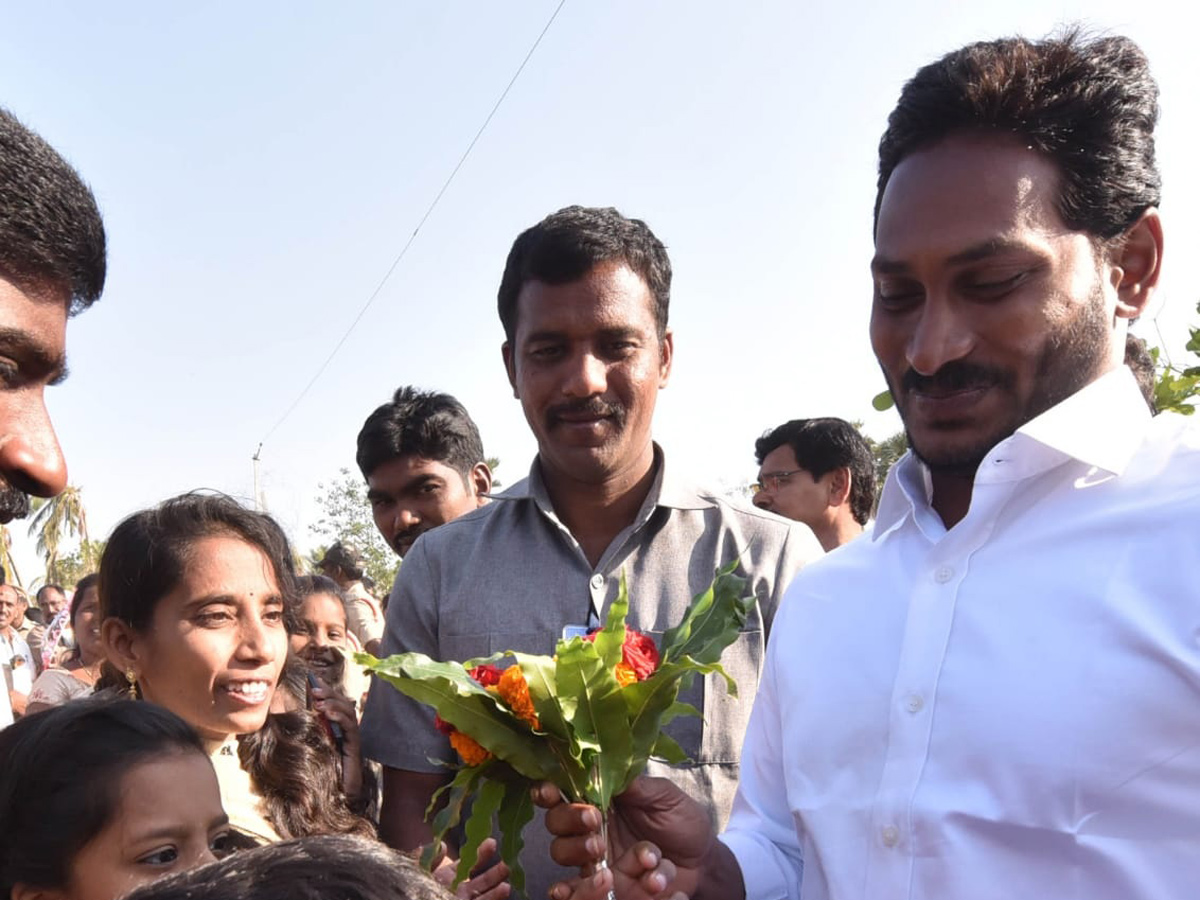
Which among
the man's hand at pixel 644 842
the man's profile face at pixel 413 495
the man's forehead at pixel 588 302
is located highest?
the man's forehead at pixel 588 302

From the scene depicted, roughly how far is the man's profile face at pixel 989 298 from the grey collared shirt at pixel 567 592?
1034 mm

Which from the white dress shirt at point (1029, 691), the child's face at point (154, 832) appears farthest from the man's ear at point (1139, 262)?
the child's face at point (154, 832)

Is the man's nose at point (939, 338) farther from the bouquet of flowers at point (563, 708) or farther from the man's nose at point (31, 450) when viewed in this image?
the man's nose at point (31, 450)

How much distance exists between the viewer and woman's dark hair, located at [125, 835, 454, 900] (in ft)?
3.58

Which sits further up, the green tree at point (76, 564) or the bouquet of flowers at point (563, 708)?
the bouquet of flowers at point (563, 708)

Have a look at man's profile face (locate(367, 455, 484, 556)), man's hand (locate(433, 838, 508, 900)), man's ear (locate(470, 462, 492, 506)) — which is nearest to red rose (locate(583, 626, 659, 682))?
man's hand (locate(433, 838, 508, 900))

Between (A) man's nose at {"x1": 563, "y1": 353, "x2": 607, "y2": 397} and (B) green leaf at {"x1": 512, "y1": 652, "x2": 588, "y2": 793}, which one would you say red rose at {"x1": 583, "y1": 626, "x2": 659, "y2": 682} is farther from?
(A) man's nose at {"x1": 563, "y1": 353, "x2": 607, "y2": 397}

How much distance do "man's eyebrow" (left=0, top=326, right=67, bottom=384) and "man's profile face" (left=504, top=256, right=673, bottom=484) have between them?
1388 mm

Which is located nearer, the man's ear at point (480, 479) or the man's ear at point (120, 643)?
the man's ear at point (120, 643)

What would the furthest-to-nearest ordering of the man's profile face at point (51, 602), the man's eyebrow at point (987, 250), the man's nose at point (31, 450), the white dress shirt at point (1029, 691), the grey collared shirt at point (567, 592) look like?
the man's profile face at point (51, 602), the grey collared shirt at point (567, 592), the man's eyebrow at point (987, 250), the man's nose at point (31, 450), the white dress shirt at point (1029, 691)

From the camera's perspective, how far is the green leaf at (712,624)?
7.11 feet

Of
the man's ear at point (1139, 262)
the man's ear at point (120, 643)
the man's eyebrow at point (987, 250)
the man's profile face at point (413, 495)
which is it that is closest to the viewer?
the man's eyebrow at point (987, 250)

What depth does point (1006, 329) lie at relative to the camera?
72.2 inches

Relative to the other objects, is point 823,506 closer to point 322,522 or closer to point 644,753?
point 644,753
